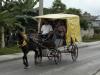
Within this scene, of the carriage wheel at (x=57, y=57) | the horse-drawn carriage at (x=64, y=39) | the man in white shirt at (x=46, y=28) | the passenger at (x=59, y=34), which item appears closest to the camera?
the horse-drawn carriage at (x=64, y=39)

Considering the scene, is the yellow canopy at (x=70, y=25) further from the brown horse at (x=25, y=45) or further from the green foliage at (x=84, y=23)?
the green foliage at (x=84, y=23)

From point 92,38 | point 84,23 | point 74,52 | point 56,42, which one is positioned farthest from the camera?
point 92,38

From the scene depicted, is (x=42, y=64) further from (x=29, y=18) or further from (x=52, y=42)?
(x=29, y=18)

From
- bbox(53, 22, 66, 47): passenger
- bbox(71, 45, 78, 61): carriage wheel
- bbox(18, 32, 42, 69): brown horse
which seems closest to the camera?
bbox(18, 32, 42, 69): brown horse

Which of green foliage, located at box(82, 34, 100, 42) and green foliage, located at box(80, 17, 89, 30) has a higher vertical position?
green foliage, located at box(80, 17, 89, 30)

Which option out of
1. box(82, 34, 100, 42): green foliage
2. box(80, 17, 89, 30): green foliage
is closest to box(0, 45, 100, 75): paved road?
box(82, 34, 100, 42): green foliage

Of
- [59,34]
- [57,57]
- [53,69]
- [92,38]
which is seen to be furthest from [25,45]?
[92,38]

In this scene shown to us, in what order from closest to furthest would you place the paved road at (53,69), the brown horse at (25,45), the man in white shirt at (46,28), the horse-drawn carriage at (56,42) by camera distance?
1. the paved road at (53,69)
2. the brown horse at (25,45)
3. the horse-drawn carriage at (56,42)
4. the man in white shirt at (46,28)

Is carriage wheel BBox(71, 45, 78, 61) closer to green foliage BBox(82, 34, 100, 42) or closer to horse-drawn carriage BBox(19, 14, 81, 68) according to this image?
horse-drawn carriage BBox(19, 14, 81, 68)

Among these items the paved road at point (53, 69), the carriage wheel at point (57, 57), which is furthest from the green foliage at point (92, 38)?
the paved road at point (53, 69)

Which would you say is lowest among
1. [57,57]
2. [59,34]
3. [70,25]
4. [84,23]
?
[57,57]

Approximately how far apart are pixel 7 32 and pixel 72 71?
15748 mm

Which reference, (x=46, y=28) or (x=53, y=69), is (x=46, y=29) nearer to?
(x=46, y=28)

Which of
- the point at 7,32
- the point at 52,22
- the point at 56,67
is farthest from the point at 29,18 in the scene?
the point at 56,67
